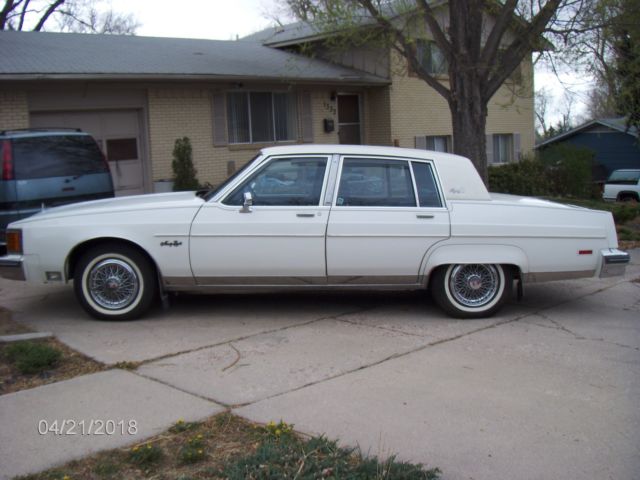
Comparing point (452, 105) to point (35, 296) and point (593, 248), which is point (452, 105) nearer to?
point (593, 248)

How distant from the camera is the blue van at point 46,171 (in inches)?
370

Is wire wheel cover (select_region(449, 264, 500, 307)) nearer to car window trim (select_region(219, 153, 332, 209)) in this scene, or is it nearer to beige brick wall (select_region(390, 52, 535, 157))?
car window trim (select_region(219, 153, 332, 209))

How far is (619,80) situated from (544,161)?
9.24 m

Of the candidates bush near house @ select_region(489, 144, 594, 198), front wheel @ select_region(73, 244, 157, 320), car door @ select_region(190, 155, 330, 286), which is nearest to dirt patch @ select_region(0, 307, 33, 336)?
front wheel @ select_region(73, 244, 157, 320)

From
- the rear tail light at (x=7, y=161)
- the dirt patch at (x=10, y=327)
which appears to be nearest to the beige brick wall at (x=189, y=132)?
the rear tail light at (x=7, y=161)

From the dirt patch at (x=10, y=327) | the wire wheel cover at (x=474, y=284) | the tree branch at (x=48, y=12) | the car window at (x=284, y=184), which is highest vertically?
the tree branch at (x=48, y=12)

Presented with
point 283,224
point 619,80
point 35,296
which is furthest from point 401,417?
point 619,80

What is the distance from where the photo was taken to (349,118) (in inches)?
776

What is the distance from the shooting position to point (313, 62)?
1916cm

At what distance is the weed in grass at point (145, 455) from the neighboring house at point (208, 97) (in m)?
9.88

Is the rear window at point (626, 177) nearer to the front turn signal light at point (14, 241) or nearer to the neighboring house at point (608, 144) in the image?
the neighboring house at point (608, 144)

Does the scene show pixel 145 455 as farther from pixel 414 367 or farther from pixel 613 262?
pixel 613 262

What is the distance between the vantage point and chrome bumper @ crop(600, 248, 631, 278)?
22.8 ft

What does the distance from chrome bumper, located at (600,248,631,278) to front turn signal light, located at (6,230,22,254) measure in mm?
5484
